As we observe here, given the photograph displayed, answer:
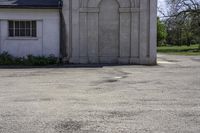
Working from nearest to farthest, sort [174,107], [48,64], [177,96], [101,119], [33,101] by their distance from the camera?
1. [101,119]
2. [174,107]
3. [33,101]
4. [177,96]
5. [48,64]

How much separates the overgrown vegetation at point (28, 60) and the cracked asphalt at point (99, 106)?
977 cm

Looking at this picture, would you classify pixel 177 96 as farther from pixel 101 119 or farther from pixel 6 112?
pixel 6 112

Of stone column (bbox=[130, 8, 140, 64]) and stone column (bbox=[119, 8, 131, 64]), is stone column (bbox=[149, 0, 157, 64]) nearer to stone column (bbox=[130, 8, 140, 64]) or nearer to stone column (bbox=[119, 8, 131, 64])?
stone column (bbox=[130, 8, 140, 64])

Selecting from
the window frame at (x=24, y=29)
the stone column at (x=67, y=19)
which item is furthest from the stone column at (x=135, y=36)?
the window frame at (x=24, y=29)

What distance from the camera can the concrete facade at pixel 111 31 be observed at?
28891 mm

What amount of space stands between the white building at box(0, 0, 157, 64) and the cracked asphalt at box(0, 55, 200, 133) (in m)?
11.0

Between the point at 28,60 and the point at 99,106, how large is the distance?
56.0 ft

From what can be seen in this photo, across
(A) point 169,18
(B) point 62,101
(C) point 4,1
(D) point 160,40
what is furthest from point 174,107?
(D) point 160,40

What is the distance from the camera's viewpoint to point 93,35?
2897 centimetres

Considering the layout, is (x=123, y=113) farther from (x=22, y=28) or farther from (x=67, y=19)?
(x=22, y=28)

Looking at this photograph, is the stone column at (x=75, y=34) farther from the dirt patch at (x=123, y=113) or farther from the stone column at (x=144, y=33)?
the dirt patch at (x=123, y=113)

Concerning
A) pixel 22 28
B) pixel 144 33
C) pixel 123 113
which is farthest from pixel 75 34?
pixel 123 113

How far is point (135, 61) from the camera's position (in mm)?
28875

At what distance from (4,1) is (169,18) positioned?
138ft
